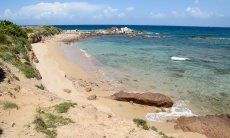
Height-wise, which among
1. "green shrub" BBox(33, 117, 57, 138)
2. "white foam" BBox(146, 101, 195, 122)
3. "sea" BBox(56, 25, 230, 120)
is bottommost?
"white foam" BBox(146, 101, 195, 122)

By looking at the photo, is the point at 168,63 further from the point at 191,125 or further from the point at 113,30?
the point at 113,30

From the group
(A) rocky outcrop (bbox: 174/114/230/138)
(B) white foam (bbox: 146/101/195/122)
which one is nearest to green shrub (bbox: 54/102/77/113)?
(B) white foam (bbox: 146/101/195/122)

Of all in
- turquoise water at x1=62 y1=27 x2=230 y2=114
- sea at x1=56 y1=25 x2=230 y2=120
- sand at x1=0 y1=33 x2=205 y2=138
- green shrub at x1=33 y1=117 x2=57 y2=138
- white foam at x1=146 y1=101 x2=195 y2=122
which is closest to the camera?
green shrub at x1=33 y1=117 x2=57 y2=138

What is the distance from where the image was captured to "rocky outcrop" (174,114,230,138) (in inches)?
660

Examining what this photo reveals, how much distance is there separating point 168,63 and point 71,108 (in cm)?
2487

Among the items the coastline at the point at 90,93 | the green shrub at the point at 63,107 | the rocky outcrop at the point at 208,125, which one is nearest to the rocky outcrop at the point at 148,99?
the coastline at the point at 90,93

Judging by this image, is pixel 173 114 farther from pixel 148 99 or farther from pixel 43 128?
pixel 43 128

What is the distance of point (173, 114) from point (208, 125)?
3.64 metres

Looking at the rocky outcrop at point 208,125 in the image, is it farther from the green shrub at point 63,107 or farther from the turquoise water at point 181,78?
the green shrub at point 63,107

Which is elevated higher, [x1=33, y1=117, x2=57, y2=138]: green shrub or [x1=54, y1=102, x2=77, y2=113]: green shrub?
[x1=54, y1=102, x2=77, y2=113]: green shrub

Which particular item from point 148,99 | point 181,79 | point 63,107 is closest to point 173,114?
point 148,99

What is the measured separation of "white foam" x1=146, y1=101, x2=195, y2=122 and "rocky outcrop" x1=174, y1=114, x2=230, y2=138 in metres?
1.68

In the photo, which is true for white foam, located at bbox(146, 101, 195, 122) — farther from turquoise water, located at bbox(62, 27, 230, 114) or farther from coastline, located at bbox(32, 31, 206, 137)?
turquoise water, located at bbox(62, 27, 230, 114)

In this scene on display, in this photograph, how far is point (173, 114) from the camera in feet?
67.8
